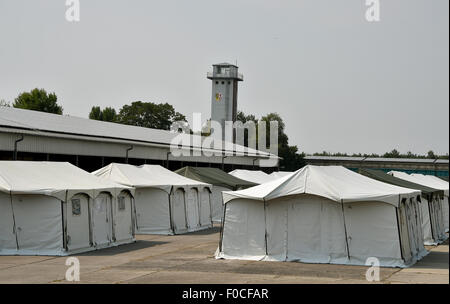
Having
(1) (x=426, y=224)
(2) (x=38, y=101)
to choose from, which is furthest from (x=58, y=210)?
(2) (x=38, y=101)

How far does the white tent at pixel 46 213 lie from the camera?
61.8 feet

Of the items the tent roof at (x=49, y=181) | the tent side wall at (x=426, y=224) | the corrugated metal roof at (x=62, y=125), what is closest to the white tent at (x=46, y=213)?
the tent roof at (x=49, y=181)

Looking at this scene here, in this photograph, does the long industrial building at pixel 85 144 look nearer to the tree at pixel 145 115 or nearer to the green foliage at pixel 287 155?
the green foliage at pixel 287 155

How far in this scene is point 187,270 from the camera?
52.3 ft

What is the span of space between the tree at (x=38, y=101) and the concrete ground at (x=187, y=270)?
66.2 metres

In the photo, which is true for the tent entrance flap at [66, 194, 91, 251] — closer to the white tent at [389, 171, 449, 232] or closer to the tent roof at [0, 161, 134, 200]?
the tent roof at [0, 161, 134, 200]

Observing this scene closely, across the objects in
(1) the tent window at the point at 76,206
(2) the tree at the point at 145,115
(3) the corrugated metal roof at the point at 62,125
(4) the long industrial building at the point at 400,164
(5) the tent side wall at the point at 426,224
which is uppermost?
(2) the tree at the point at 145,115

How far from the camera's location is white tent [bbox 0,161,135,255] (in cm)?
1883

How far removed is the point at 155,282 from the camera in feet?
46.3

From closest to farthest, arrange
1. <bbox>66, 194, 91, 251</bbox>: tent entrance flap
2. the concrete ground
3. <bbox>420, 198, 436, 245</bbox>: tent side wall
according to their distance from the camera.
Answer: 1. the concrete ground
2. <bbox>66, 194, 91, 251</bbox>: tent entrance flap
3. <bbox>420, 198, 436, 245</bbox>: tent side wall

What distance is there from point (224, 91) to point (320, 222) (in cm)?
7222

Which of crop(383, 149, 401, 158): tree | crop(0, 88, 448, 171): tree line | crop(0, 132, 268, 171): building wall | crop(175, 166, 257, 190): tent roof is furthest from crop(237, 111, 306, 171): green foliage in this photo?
crop(175, 166, 257, 190): tent roof
